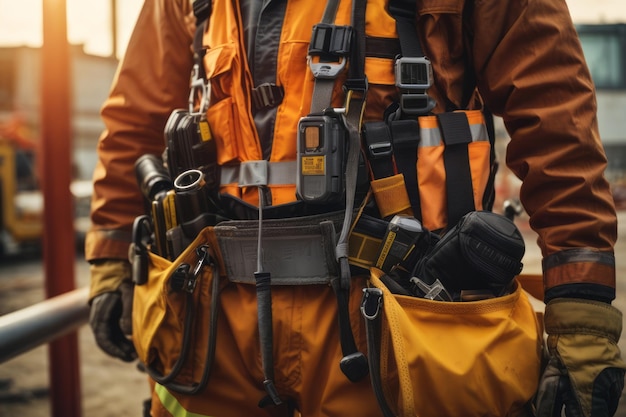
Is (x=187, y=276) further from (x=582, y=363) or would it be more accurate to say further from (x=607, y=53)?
(x=607, y=53)

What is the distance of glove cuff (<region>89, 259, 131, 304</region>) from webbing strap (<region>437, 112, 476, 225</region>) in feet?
3.18

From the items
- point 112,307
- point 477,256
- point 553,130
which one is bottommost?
point 112,307

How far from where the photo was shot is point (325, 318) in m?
1.29

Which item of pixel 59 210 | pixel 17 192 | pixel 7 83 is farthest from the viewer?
pixel 7 83

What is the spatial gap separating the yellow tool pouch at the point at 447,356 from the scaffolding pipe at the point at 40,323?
816mm

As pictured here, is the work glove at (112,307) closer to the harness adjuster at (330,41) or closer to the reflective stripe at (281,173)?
the reflective stripe at (281,173)

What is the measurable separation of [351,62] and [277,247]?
432 mm

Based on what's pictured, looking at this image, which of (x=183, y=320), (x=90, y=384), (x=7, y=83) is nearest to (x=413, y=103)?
(x=183, y=320)

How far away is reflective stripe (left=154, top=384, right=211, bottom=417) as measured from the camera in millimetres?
1399

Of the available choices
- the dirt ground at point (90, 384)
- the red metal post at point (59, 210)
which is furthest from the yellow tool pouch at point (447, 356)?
the dirt ground at point (90, 384)

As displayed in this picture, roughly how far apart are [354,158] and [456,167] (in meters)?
0.23

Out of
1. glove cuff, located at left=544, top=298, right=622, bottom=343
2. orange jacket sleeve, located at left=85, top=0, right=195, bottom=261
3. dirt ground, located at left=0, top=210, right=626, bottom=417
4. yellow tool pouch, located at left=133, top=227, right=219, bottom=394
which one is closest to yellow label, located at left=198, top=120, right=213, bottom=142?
yellow tool pouch, located at left=133, top=227, right=219, bottom=394

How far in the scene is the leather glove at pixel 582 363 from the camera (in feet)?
3.94

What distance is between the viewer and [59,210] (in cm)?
242
